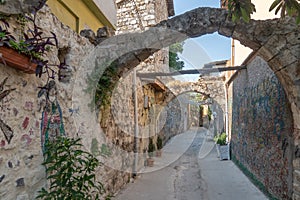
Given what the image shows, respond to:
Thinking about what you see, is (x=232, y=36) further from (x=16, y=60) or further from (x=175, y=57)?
(x=175, y=57)

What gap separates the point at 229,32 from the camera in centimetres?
303

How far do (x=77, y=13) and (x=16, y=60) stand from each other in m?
2.34

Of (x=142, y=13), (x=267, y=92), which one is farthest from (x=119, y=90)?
(x=142, y=13)

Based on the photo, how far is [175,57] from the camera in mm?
14156

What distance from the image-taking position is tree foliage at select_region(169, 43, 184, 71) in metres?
13.5

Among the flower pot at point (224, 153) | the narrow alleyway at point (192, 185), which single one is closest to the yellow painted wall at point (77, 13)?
the narrow alleyway at point (192, 185)

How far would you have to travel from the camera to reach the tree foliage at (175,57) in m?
13.5

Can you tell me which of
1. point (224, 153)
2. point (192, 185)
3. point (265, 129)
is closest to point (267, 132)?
A: point (265, 129)

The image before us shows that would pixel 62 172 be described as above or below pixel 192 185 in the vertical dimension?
above

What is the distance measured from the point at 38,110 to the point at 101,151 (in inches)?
66.5

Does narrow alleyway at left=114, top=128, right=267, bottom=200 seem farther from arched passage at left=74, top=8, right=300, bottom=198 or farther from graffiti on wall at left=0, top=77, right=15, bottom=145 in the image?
graffiti on wall at left=0, top=77, right=15, bottom=145

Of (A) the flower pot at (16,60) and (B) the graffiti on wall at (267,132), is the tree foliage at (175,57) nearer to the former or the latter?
(B) the graffiti on wall at (267,132)

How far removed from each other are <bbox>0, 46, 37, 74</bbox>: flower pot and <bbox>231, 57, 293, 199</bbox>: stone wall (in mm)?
2958

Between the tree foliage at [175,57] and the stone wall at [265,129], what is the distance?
7376 millimetres
